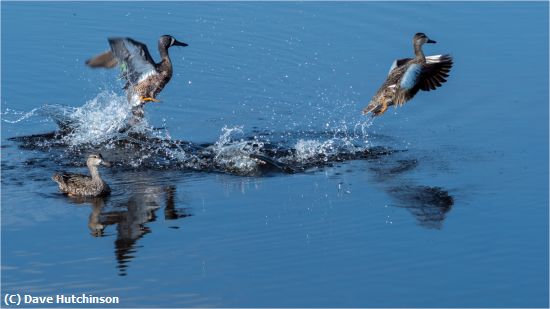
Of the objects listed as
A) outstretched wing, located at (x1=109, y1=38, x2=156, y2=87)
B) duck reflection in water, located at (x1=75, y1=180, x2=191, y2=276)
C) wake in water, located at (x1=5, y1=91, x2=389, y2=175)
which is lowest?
duck reflection in water, located at (x1=75, y1=180, x2=191, y2=276)

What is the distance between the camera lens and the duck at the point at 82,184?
39.1ft

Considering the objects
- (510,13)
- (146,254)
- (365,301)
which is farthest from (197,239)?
(510,13)

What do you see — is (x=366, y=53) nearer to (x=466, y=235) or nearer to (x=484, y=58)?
(x=484, y=58)

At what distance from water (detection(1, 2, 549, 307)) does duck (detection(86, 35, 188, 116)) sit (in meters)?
0.34

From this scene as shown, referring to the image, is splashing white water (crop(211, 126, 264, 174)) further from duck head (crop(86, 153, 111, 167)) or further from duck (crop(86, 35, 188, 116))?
duck head (crop(86, 153, 111, 167))

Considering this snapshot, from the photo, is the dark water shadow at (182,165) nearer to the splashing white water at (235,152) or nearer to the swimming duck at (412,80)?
the splashing white water at (235,152)

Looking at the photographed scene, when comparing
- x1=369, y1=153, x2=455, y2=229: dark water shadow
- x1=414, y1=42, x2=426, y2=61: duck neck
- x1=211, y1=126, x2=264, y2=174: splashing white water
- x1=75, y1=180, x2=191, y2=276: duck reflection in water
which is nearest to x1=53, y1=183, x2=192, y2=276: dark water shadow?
x1=75, y1=180, x2=191, y2=276: duck reflection in water

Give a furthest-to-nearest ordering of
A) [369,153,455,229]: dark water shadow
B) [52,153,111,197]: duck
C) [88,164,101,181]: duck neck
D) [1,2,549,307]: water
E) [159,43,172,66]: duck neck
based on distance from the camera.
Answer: [159,43,172,66]: duck neck
[88,164,101,181]: duck neck
[52,153,111,197]: duck
[369,153,455,229]: dark water shadow
[1,2,549,307]: water

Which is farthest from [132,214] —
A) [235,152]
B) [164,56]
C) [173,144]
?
[164,56]

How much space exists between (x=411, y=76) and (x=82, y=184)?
418 cm

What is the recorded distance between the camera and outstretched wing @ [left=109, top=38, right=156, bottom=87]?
556 inches

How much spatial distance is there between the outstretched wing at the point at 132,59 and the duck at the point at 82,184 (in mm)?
2418

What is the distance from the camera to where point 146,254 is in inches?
404

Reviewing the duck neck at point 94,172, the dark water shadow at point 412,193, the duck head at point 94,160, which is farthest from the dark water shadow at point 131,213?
the dark water shadow at point 412,193
